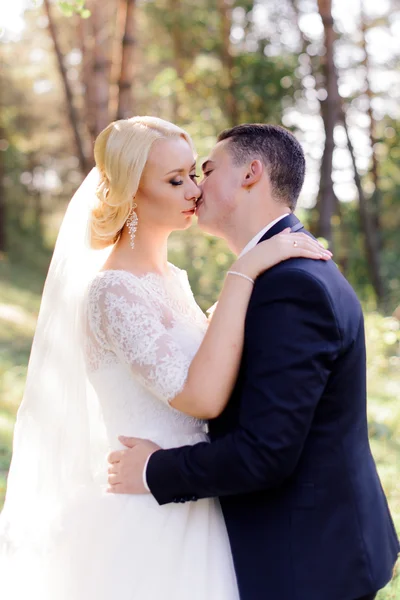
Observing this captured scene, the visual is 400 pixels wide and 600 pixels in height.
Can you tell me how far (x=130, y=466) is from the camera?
103 inches

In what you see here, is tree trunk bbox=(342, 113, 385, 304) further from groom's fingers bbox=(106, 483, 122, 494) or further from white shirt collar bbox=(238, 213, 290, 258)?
groom's fingers bbox=(106, 483, 122, 494)

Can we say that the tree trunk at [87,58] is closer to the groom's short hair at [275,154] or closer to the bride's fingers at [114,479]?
the groom's short hair at [275,154]

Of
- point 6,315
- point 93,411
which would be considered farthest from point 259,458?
point 6,315

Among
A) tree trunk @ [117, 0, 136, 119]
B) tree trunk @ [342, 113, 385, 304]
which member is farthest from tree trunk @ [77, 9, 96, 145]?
tree trunk @ [117, 0, 136, 119]

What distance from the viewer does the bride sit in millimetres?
2537

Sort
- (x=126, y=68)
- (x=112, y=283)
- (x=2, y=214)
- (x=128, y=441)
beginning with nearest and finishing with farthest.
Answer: (x=128, y=441) → (x=112, y=283) → (x=126, y=68) → (x=2, y=214)

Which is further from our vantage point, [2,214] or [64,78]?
[2,214]

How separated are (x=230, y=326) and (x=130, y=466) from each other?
66cm

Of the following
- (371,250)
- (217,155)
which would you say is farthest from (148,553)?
(371,250)

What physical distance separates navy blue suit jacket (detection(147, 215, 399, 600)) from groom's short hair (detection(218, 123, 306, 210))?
36cm

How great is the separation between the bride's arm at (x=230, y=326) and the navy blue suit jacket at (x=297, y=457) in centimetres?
4

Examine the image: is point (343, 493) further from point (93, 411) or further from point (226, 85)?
point (226, 85)

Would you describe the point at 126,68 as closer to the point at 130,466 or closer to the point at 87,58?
the point at 130,466

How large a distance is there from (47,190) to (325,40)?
74.3 feet
